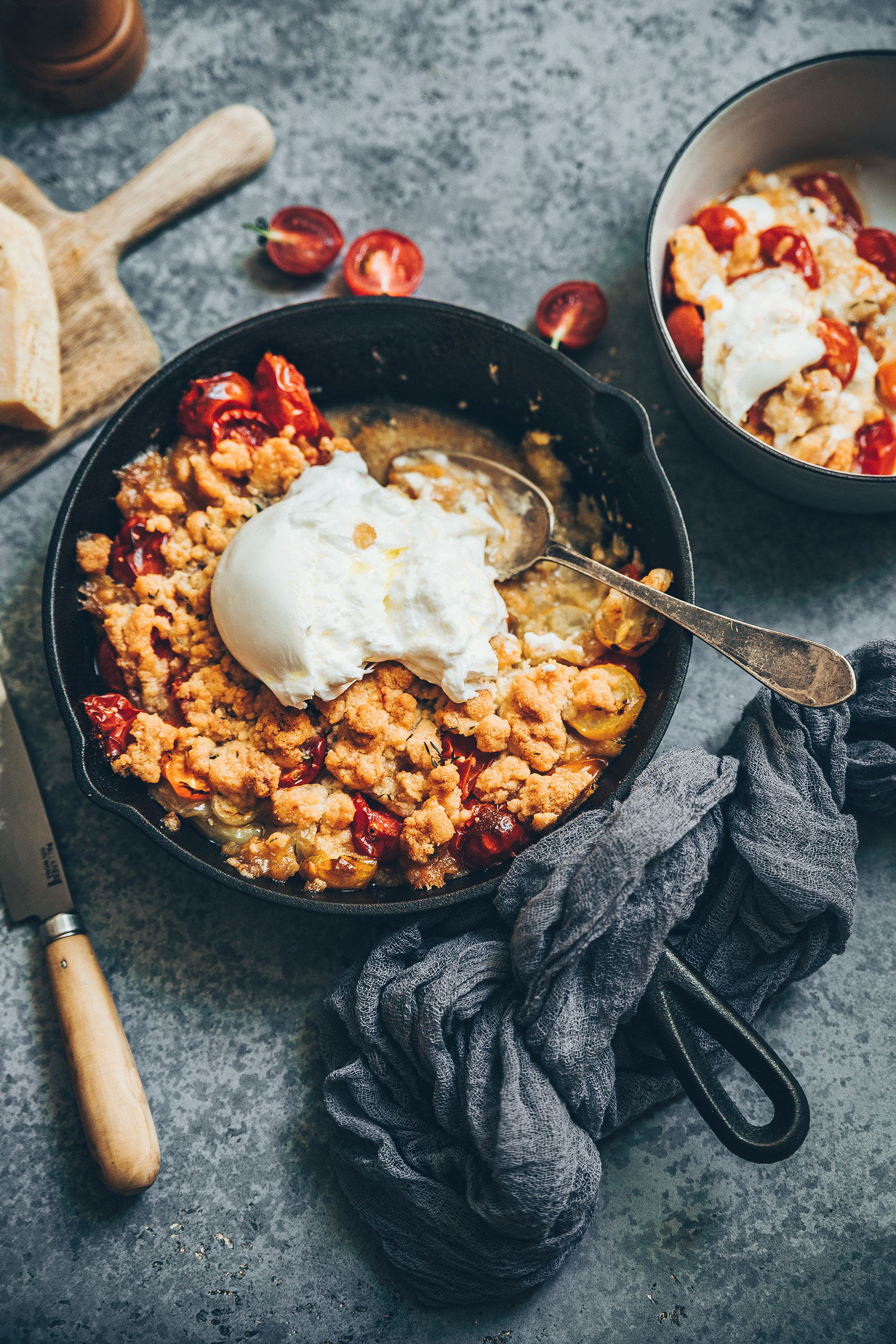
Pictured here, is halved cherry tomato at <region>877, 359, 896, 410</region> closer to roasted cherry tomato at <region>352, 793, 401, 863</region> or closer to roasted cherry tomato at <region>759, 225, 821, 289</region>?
roasted cherry tomato at <region>759, 225, 821, 289</region>

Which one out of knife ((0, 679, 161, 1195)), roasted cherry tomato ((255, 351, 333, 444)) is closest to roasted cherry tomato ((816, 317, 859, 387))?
roasted cherry tomato ((255, 351, 333, 444))

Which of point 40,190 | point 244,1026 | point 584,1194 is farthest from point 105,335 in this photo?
point 584,1194

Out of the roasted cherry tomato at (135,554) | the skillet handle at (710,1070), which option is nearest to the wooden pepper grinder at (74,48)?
the roasted cherry tomato at (135,554)

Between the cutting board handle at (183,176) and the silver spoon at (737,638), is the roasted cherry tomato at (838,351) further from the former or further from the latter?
the cutting board handle at (183,176)

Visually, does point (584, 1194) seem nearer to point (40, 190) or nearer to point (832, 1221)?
point (832, 1221)

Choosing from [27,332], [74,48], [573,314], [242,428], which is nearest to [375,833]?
[242,428]

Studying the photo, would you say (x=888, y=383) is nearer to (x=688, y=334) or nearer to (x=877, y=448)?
(x=877, y=448)
